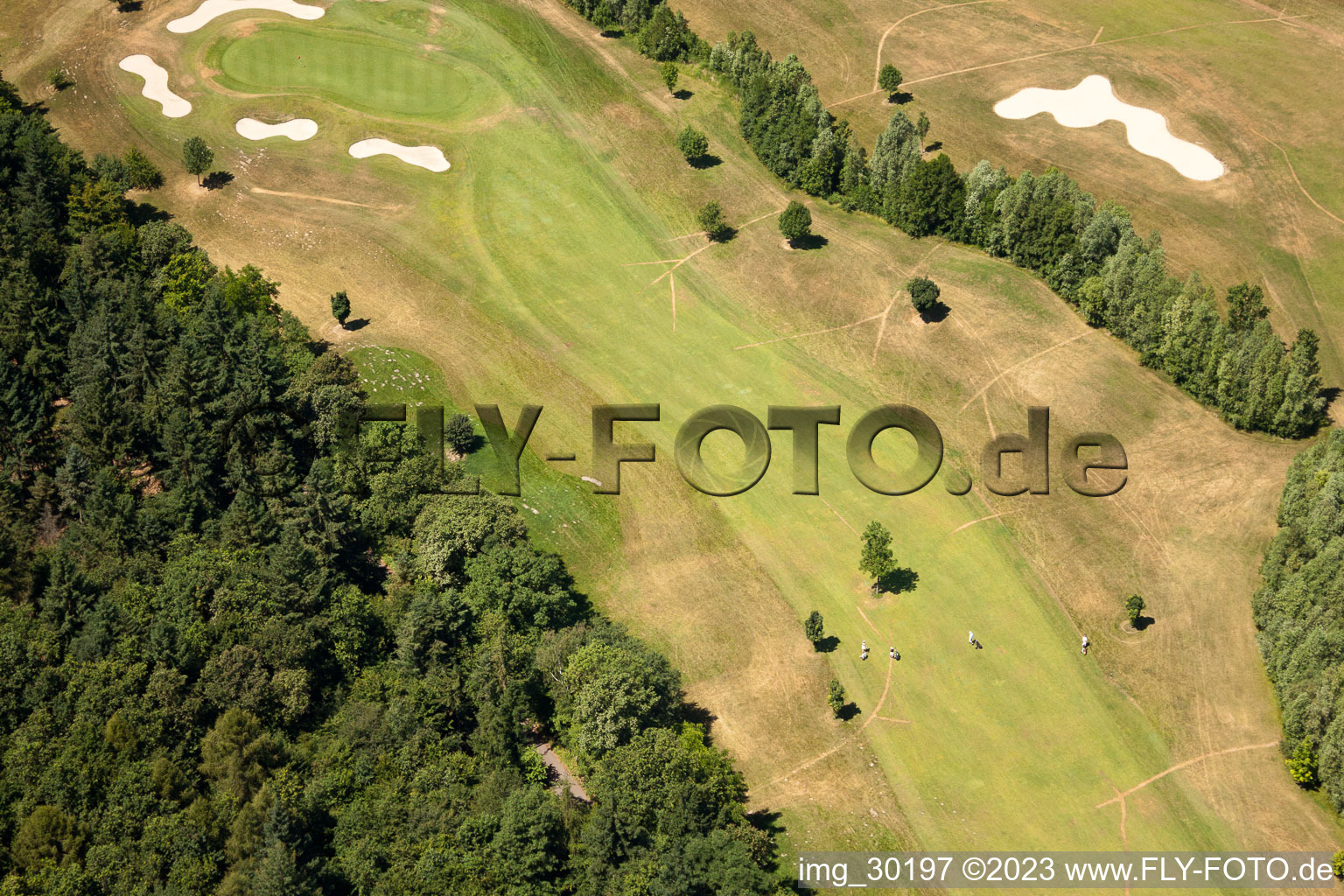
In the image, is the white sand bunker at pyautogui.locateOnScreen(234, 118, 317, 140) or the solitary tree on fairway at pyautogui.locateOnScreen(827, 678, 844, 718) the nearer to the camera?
the solitary tree on fairway at pyautogui.locateOnScreen(827, 678, 844, 718)

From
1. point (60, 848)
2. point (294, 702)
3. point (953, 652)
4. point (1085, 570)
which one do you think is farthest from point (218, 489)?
point (1085, 570)

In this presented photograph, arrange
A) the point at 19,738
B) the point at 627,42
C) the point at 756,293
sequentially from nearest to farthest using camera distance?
the point at 19,738
the point at 756,293
the point at 627,42

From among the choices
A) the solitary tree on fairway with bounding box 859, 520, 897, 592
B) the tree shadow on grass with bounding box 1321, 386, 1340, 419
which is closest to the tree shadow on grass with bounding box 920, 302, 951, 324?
the solitary tree on fairway with bounding box 859, 520, 897, 592

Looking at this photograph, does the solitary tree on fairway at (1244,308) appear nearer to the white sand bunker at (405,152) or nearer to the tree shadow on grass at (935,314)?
the tree shadow on grass at (935,314)

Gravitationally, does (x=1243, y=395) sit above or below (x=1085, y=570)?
above

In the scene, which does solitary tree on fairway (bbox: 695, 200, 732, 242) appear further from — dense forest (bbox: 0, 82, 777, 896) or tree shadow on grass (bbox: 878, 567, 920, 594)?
tree shadow on grass (bbox: 878, 567, 920, 594)

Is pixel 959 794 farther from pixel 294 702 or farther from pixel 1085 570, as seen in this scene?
pixel 294 702

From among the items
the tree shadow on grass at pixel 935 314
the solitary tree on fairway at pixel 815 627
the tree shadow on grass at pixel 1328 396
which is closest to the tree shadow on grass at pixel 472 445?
the solitary tree on fairway at pixel 815 627
